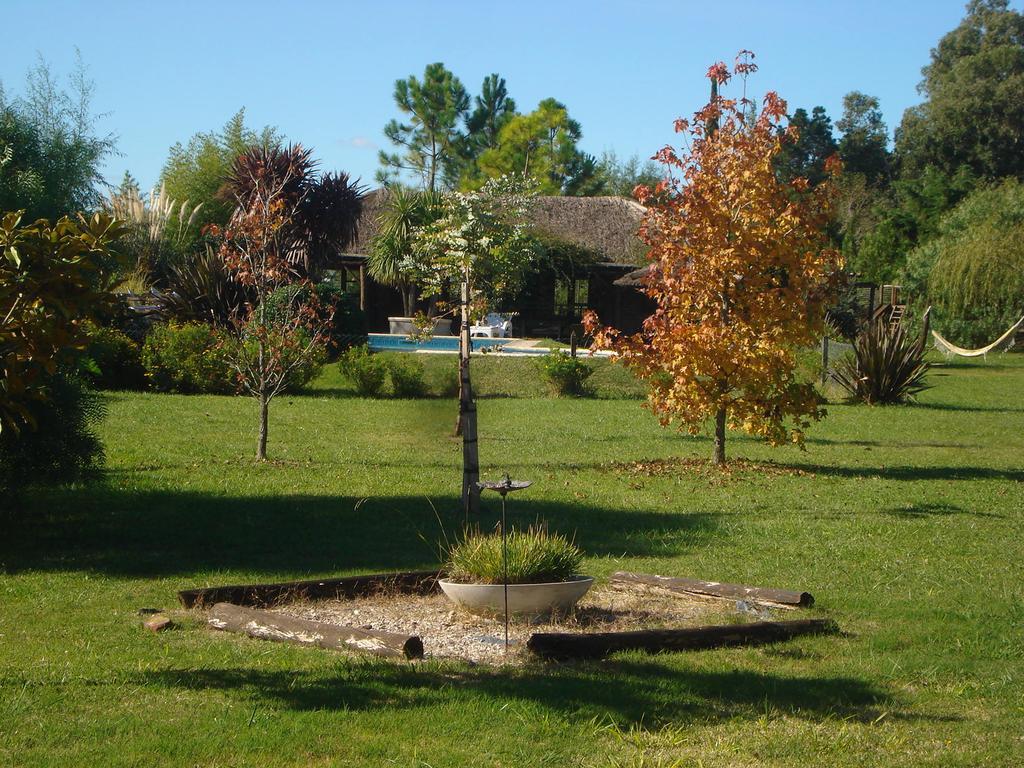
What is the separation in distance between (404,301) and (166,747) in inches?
1262

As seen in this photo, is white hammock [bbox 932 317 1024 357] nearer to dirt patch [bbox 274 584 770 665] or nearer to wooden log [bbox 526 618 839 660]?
dirt patch [bbox 274 584 770 665]

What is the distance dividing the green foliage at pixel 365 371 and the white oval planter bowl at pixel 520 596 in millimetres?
15424

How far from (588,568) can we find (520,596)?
1.85 meters

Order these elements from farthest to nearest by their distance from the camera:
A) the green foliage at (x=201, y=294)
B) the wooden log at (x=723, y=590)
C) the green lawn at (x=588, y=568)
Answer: the green foliage at (x=201, y=294), the wooden log at (x=723, y=590), the green lawn at (x=588, y=568)

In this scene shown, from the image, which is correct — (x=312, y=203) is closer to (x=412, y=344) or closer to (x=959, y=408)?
(x=412, y=344)

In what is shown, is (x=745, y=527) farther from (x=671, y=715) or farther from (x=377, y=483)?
(x=671, y=715)

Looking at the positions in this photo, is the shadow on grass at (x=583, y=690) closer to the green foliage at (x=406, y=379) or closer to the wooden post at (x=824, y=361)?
the green foliage at (x=406, y=379)

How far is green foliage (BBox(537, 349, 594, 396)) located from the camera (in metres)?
23.7

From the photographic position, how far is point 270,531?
31.8 ft

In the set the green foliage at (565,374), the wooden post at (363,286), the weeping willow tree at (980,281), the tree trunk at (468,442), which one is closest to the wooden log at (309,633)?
the tree trunk at (468,442)

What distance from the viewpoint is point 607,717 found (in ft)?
15.9

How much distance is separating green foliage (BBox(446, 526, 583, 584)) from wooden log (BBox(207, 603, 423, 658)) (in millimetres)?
1038

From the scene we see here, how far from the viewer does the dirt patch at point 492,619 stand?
20.8ft

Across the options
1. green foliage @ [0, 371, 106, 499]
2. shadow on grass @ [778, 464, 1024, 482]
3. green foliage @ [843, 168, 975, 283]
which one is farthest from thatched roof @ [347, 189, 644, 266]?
green foliage @ [0, 371, 106, 499]
